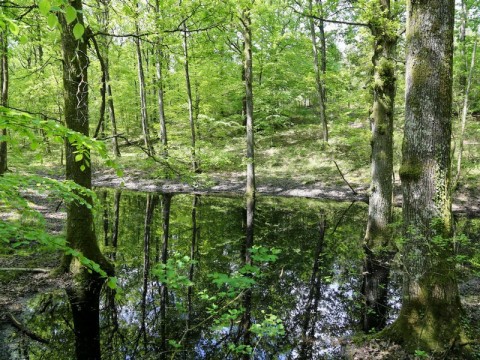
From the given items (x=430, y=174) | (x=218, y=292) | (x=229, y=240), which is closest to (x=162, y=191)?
(x=229, y=240)

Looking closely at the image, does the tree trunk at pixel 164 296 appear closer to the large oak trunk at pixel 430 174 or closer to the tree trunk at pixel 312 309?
the tree trunk at pixel 312 309

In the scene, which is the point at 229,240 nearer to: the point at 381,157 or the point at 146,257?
the point at 146,257

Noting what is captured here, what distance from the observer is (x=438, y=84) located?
412 cm

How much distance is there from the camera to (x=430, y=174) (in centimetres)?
417

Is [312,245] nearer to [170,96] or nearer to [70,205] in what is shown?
[70,205]

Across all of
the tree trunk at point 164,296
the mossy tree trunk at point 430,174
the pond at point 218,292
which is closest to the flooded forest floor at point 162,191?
the pond at point 218,292

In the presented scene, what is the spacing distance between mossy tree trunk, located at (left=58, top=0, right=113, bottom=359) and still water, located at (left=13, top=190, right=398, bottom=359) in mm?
188

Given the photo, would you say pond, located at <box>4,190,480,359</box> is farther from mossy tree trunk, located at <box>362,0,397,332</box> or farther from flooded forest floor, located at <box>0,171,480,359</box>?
mossy tree trunk, located at <box>362,0,397,332</box>

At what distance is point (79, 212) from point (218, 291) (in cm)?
320

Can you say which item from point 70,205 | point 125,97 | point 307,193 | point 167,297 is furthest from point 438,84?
point 125,97

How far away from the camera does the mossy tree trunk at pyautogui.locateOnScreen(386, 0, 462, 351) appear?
13.5 ft

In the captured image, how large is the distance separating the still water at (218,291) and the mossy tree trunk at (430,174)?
1.42m

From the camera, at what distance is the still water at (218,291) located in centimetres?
462

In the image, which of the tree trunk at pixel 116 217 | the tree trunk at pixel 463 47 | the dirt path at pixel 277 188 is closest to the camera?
the tree trunk at pixel 116 217
